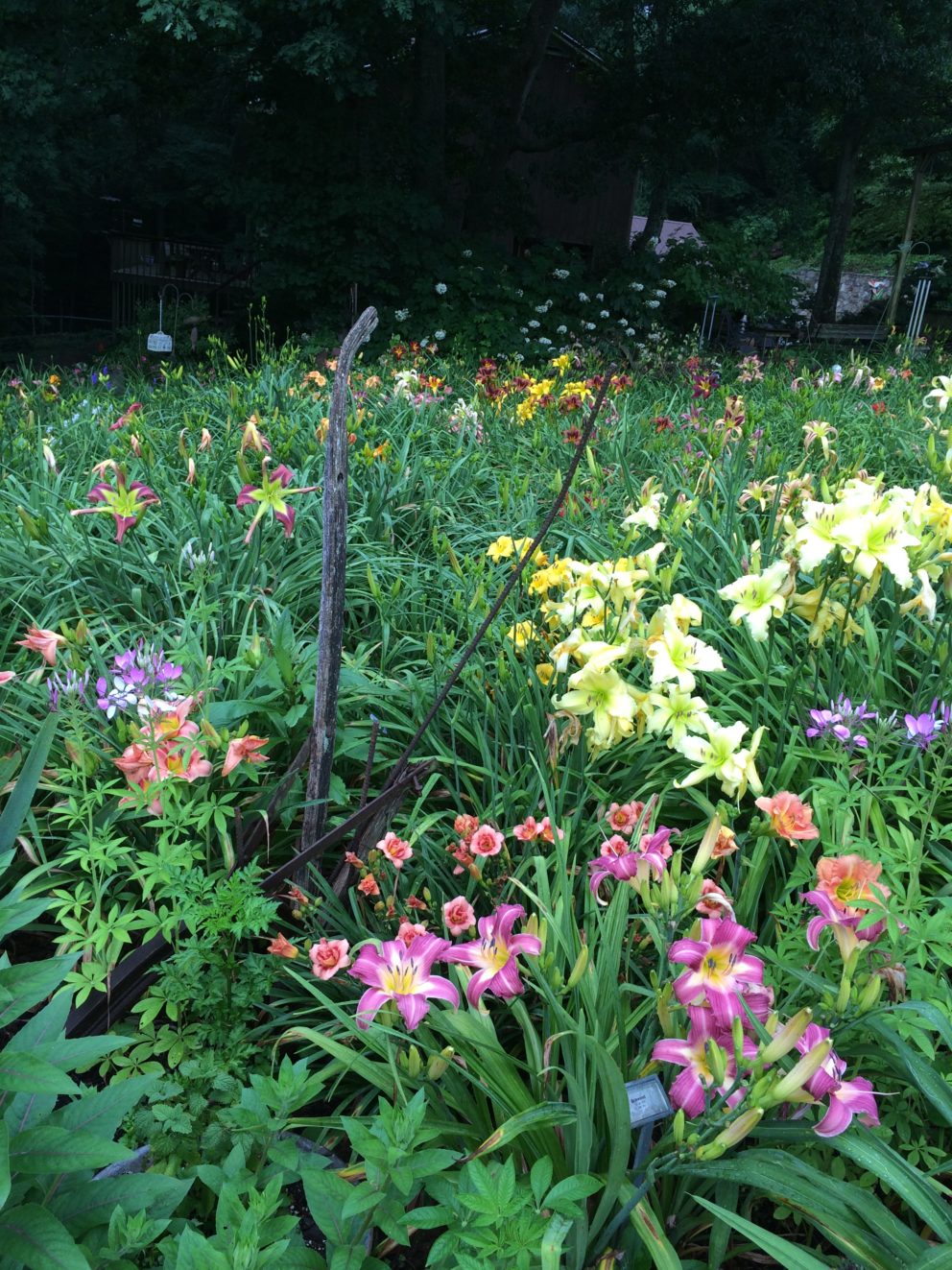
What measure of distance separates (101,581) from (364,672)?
1.09m

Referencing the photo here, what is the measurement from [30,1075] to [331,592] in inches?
34.8

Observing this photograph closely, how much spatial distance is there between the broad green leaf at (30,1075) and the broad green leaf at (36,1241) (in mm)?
151

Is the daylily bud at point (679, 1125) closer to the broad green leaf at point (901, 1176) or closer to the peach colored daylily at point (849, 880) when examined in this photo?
the broad green leaf at point (901, 1176)

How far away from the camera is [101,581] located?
289 cm

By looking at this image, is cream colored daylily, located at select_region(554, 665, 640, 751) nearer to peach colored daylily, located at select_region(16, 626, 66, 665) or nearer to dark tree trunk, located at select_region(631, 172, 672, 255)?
peach colored daylily, located at select_region(16, 626, 66, 665)

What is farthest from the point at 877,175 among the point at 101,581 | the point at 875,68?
the point at 101,581

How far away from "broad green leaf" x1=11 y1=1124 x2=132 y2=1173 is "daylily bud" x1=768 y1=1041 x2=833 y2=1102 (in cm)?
72

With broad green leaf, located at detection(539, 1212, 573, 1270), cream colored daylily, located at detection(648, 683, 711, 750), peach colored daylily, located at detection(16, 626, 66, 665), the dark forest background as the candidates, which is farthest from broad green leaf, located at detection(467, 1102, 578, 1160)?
the dark forest background

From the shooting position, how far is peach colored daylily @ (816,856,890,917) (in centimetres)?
120

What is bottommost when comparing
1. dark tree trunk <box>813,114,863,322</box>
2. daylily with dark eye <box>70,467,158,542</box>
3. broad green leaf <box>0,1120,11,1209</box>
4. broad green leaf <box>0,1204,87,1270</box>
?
broad green leaf <box>0,1204,87,1270</box>

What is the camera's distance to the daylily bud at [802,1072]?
910 mm

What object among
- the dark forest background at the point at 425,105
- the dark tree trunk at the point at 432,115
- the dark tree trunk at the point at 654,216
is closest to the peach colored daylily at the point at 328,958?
the dark forest background at the point at 425,105

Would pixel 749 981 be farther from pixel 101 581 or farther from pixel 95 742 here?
pixel 101 581

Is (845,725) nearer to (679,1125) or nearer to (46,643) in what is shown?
(679,1125)
